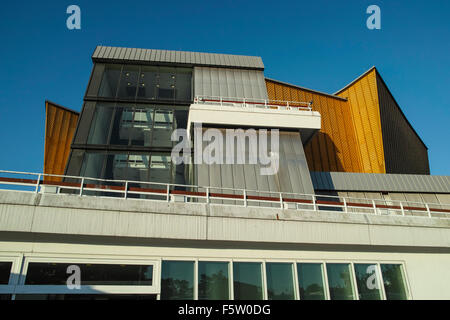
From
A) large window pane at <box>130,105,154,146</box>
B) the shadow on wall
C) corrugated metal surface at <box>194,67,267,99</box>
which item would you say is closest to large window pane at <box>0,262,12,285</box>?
large window pane at <box>130,105,154,146</box>

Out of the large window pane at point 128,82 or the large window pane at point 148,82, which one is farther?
→ the large window pane at point 148,82

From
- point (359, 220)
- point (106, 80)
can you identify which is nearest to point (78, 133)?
point (106, 80)

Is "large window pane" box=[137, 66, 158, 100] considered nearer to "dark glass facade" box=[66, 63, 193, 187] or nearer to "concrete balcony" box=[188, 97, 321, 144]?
"dark glass facade" box=[66, 63, 193, 187]

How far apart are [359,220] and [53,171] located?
2282 cm

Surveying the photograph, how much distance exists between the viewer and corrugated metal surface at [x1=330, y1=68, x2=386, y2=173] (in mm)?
27938

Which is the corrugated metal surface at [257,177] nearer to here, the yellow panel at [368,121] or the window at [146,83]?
the window at [146,83]

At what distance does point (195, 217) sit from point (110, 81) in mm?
15050

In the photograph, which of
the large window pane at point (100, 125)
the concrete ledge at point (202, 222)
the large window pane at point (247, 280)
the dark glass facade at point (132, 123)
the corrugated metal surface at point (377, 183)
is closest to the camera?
the concrete ledge at point (202, 222)

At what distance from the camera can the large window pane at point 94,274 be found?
29.3ft

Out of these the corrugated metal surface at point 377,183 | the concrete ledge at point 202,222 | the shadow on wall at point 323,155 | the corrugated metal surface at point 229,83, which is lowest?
the concrete ledge at point 202,222

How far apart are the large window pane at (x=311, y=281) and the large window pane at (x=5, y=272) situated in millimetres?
8404

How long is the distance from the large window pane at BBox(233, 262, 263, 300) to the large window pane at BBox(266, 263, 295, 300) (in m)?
0.32

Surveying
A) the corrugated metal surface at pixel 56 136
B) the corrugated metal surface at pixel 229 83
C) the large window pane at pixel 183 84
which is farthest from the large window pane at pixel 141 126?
the corrugated metal surface at pixel 56 136
